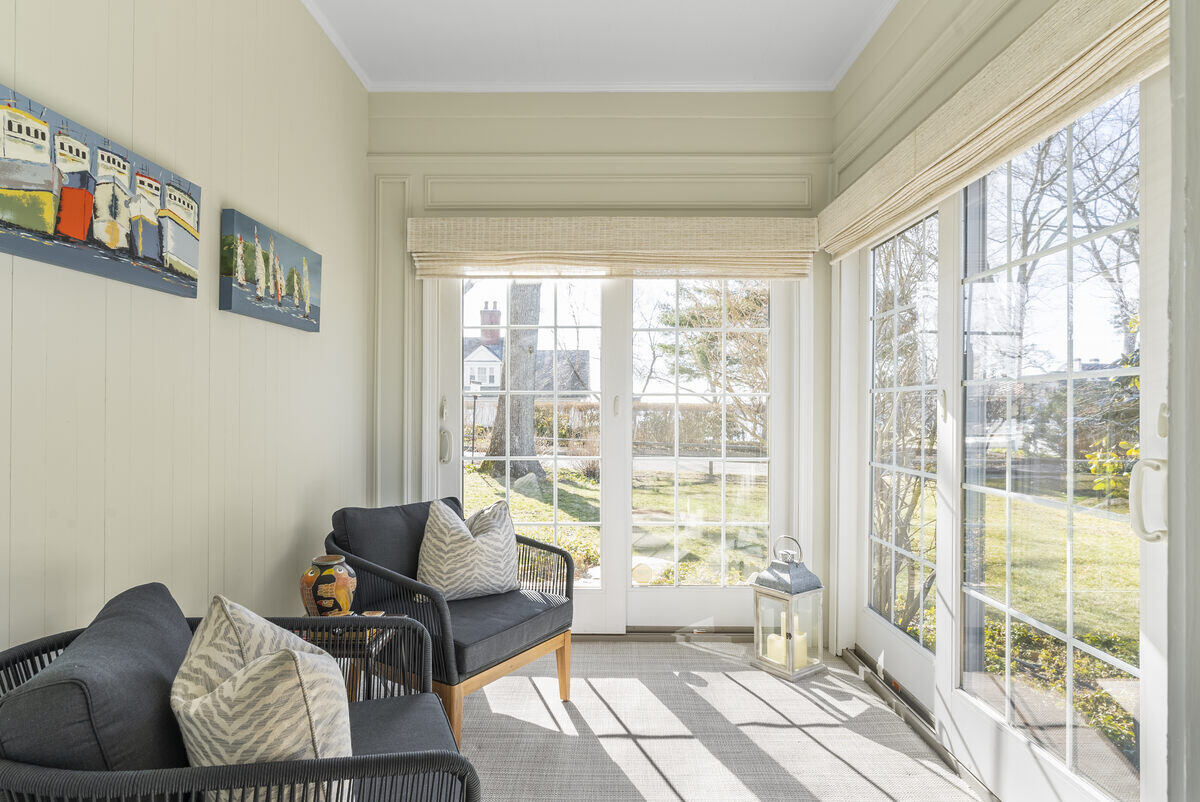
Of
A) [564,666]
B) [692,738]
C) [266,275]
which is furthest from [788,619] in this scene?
[266,275]

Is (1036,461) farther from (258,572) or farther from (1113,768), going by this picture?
(258,572)

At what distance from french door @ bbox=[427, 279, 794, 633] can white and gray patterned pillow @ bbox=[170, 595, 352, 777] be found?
2.28 meters

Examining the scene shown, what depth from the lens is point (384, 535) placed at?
2641mm

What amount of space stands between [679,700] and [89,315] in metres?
2.36

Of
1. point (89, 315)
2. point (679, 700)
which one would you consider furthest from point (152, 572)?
point (679, 700)

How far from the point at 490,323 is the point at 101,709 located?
2626 mm

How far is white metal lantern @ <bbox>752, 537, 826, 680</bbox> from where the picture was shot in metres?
2.89

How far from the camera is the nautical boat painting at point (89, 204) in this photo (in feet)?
4.44

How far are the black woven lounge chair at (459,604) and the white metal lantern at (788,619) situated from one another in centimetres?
88

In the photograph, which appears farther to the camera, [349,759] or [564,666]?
[564,666]

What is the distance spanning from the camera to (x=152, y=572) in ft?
5.95

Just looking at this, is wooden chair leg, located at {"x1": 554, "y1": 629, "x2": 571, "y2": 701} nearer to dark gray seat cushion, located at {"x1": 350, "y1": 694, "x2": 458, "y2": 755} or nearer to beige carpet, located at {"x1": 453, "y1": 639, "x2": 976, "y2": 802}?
beige carpet, located at {"x1": 453, "y1": 639, "x2": 976, "y2": 802}

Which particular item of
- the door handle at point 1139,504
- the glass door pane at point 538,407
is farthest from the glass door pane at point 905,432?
the glass door pane at point 538,407

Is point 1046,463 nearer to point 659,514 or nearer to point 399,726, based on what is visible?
point 399,726
